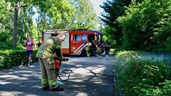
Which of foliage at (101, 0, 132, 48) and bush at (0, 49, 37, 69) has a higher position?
foliage at (101, 0, 132, 48)

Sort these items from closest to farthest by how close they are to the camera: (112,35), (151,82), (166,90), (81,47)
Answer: (166,90)
(151,82)
(81,47)
(112,35)

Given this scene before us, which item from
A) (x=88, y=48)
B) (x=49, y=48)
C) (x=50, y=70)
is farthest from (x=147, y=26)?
(x=88, y=48)

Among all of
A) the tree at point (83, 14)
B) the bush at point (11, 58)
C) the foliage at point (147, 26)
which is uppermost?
the tree at point (83, 14)

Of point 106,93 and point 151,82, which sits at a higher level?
point 151,82

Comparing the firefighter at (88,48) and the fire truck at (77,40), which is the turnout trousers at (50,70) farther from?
the fire truck at (77,40)

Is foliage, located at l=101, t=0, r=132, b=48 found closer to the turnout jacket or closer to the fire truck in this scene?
the fire truck

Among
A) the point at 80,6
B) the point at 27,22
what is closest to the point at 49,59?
the point at 27,22

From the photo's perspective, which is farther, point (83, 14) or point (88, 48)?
point (83, 14)

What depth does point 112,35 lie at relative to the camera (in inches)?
1304

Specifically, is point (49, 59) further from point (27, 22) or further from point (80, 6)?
point (80, 6)

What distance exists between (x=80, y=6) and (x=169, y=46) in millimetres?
64759

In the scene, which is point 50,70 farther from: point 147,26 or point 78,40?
point 78,40

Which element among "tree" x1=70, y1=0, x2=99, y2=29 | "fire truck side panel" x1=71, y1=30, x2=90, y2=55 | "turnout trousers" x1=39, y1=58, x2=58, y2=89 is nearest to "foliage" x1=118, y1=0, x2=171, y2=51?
"turnout trousers" x1=39, y1=58, x2=58, y2=89

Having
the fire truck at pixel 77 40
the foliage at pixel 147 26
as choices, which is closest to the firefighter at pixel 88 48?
the fire truck at pixel 77 40
